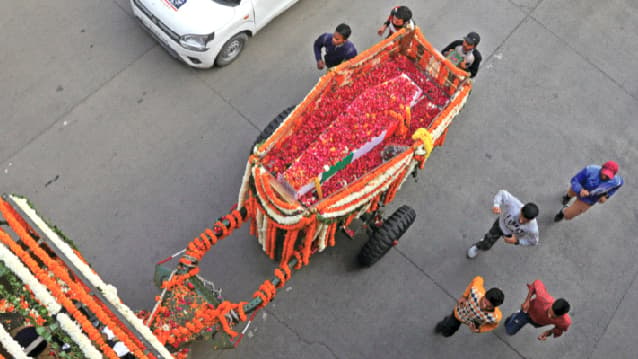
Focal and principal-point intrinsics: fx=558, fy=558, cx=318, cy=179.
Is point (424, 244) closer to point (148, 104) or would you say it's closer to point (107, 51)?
point (148, 104)

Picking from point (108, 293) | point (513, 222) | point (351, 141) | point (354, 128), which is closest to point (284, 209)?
point (351, 141)

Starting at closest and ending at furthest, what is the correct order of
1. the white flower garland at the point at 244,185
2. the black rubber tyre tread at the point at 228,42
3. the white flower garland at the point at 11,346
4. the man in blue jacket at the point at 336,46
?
the white flower garland at the point at 11,346
the white flower garland at the point at 244,185
the man in blue jacket at the point at 336,46
the black rubber tyre tread at the point at 228,42

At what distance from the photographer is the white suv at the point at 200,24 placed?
24.0ft

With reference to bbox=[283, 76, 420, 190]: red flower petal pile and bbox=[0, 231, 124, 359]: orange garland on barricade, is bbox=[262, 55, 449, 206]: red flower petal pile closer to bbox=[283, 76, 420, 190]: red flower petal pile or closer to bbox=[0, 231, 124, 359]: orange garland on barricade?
bbox=[283, 76, 420, 190]: red flower petal pile

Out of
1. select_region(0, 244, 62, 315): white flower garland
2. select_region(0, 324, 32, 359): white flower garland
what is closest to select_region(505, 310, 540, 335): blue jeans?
select_region(0, 244, 62, 315): white flower garland

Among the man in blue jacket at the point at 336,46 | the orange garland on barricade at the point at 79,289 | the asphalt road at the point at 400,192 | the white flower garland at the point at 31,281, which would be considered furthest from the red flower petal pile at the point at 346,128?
the white flower garland at the point at 31,281

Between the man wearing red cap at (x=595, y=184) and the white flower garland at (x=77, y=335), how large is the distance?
5518 millimetres

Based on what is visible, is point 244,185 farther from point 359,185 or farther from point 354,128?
point 354,128

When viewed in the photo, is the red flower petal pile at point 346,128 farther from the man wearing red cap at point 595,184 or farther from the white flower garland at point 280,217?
the man wearing red cap at point 595,184

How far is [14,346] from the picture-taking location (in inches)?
129

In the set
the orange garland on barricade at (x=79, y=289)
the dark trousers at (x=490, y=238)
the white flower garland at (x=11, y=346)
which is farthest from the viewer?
the dark trousers at (x=490, y=238)

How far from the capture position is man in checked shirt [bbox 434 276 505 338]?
5.34 metres

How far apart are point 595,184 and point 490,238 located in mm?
1330

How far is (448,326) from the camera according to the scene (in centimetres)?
632
